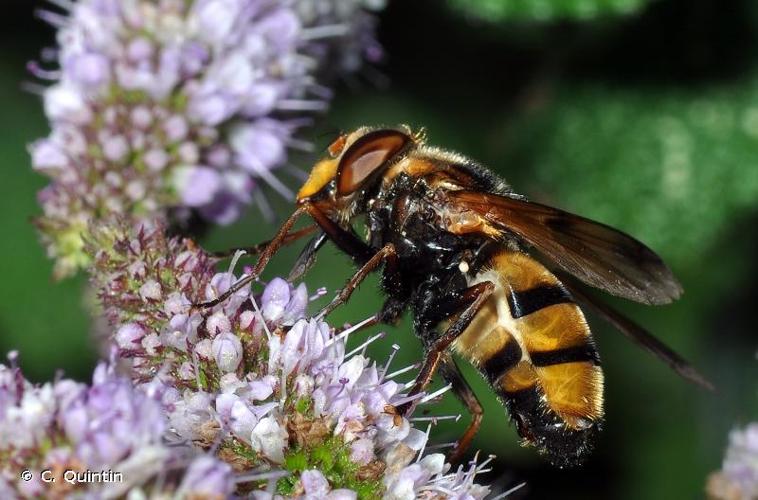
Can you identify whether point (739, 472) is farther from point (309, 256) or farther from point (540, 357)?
point (309, 256)

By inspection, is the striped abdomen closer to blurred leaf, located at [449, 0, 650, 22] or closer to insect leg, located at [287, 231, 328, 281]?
insect leg, located at [287, 231, 328, 281]

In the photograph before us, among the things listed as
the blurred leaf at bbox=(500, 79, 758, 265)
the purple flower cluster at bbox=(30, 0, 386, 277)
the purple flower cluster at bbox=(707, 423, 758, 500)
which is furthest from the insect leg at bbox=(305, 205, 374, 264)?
the blurred leaf at bbox=(500, 79, 758, 265)

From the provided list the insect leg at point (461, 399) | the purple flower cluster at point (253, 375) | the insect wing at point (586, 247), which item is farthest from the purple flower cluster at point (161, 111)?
the insect wing at point (586, 247)

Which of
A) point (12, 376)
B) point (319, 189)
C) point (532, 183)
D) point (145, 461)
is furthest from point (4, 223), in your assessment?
point (145, 461)

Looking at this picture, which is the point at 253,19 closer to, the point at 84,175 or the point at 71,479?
the point at 84,175

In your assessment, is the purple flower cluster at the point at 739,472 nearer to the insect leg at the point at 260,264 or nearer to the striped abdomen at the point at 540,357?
the striped abdomen at the point at 540,357

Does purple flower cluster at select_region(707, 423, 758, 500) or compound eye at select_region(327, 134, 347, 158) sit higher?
compound eye at select_region(327, 134, 347, 158)

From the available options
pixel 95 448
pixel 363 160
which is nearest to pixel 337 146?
pixel 363 160
